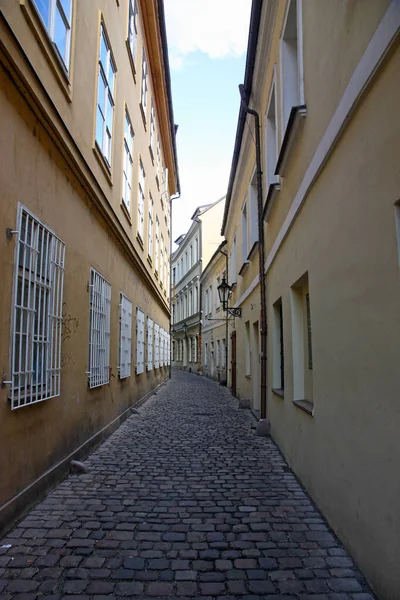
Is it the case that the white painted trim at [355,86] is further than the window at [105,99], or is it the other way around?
the window at [105,99]

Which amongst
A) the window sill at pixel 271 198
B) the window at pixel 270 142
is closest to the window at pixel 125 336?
the window sill at pixel 271 198

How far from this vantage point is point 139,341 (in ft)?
41.9

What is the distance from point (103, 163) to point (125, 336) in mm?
4068

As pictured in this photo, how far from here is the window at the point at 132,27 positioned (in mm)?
10728

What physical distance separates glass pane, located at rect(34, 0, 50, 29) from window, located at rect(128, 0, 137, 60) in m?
6.09

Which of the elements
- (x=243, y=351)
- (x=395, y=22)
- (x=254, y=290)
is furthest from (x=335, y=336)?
(x=243, y=351)

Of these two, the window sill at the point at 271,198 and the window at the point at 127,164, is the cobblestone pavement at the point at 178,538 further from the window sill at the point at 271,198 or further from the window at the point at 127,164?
the window at the point at 127,164

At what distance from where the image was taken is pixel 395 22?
2420 mm

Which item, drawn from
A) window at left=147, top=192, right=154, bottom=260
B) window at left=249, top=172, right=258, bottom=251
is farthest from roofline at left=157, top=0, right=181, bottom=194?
window at left=249, top=172, right=258, bottom=251

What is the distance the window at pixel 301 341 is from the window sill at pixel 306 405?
73 mm

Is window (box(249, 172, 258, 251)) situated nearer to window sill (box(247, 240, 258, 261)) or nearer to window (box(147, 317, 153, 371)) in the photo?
window sill (box(247, 240, 258, 261))

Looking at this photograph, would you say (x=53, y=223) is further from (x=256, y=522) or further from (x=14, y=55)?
(x=256, y=522)

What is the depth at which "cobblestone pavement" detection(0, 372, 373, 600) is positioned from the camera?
9.70ft

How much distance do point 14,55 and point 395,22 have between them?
3037 millimetres
